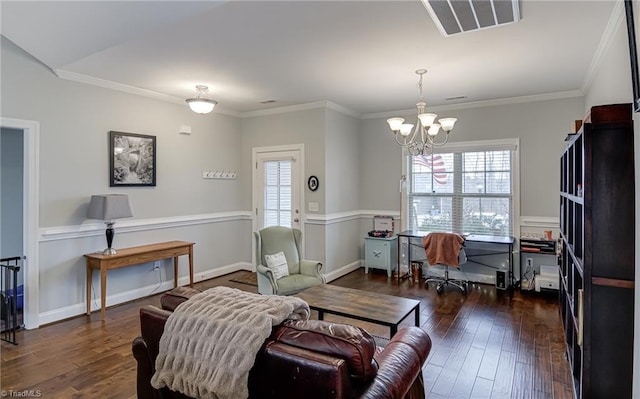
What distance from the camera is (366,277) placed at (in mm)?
5660

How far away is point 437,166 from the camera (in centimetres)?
568

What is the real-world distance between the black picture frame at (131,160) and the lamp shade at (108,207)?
389 millimetres

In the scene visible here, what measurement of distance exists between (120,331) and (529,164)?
5.21 metres

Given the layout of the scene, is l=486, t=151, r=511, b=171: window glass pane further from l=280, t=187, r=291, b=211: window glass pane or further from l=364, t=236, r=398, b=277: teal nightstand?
l=280, t=187, r=291, b=211: window glass pane

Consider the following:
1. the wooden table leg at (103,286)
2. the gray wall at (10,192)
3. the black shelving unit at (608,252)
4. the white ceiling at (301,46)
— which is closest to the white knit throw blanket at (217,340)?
the black shelving unit at (608,252)

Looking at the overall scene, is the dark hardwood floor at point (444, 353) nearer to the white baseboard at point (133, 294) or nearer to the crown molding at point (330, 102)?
the white baseboard at point (133, 294)

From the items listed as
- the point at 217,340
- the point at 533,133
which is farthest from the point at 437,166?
the point at 217,340

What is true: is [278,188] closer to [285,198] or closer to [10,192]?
[285,198]

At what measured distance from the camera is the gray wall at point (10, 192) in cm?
462

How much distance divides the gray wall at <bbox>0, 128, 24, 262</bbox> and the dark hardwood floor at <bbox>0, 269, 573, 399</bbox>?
1747mm

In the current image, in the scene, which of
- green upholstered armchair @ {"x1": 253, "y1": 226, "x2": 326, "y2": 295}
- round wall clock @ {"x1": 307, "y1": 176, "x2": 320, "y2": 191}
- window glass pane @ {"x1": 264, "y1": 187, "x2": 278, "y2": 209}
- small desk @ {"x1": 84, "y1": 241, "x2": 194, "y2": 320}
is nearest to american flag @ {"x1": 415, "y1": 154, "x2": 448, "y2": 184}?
round wall clock @ {"x1": 307, "y1": 176, "x2": 320, "y2": 191}

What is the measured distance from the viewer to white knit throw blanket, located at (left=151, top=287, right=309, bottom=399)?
1495mm

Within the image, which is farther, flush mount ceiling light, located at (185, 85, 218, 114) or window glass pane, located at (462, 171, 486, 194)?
window glass pane, located at (462, 171, 486, 194)

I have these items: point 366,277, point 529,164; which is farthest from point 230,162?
point 529,164
